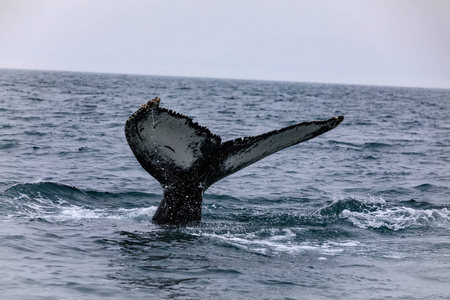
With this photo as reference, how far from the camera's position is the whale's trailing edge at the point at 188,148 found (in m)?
5.90

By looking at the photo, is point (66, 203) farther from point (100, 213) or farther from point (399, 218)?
point (399, 218)

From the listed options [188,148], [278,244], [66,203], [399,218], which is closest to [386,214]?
[399,218]

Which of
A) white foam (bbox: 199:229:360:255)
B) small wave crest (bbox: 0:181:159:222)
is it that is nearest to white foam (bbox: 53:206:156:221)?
small wave crest (bbox: 0:181:159:222)

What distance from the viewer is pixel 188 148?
21.0 feet

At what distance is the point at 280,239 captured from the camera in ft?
25.2

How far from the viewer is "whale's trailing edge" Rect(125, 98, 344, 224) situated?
590 centimetres

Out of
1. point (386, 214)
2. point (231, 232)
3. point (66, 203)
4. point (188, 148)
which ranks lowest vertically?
point (66, 203)

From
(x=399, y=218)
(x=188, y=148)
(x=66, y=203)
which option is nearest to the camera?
(x=188, y=148)

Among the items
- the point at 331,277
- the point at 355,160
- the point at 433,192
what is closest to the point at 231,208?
the point at 331,277

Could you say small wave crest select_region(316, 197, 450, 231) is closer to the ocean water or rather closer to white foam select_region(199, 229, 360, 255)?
the ocean water

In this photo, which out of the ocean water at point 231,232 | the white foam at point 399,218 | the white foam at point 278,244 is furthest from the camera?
the white foam at point 399,218

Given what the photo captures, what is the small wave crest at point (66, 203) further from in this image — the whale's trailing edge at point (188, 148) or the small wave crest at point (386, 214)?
the small wave crest at point (386, 214)

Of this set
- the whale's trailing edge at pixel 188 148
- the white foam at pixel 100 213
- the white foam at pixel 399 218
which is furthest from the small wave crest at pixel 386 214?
the whale's trailing edge at pixel 188 148

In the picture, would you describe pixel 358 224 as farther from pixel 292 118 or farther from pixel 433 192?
pixel 292 118
